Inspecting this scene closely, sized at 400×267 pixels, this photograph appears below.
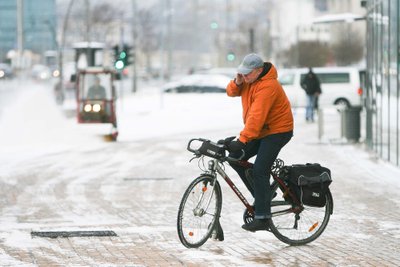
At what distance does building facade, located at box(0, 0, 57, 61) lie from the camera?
8812 cm

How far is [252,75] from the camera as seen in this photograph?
9969mm

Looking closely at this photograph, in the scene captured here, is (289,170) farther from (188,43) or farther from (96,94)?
(188,43)

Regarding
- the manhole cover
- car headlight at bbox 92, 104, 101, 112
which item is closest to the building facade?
→ car headlight at bbox 92, 104, 101, 112

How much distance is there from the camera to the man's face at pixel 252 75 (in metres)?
9.95

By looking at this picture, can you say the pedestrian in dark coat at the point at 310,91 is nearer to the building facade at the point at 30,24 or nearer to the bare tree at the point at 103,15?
→ the building facade at the point at 30,24

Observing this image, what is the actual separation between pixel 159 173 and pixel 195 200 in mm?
8536

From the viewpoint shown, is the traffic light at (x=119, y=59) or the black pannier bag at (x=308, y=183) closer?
the black pannier bag at (x=308, y=183)

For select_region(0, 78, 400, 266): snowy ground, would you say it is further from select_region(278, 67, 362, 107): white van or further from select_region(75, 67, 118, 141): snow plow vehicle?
select_region(278, 67, 362, 107): white van

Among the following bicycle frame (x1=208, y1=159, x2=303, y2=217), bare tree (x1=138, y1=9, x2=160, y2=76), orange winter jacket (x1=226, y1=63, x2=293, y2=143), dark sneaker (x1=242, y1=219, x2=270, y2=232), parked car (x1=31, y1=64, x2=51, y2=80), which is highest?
bare tree (x1=138, y1=9, x2=160, y2=76)

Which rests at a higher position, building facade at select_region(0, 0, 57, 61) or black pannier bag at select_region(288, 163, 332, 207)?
building facade at select_region(0, 0, 57, 61)

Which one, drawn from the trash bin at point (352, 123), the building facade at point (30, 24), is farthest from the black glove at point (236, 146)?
the building facade at point (30, 24)

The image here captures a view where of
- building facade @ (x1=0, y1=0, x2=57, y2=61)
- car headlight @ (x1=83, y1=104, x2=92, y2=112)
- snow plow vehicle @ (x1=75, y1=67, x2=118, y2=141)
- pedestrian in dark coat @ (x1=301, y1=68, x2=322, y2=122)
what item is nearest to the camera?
snow plow vehicle @ (x1=75, y1=67, x2=118, y2=141)

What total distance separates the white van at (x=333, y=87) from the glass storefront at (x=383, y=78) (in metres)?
20.0

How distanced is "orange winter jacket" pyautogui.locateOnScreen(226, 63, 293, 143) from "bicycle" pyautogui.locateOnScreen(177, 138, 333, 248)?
0.92 ft
